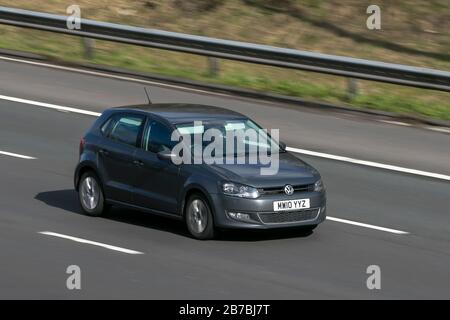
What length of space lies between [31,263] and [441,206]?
6267mm

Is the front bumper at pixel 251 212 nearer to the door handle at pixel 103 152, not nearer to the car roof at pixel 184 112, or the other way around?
the car roof at pixel 184 112

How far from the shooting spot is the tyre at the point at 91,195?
15.9m

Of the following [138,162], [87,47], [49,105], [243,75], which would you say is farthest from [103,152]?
[87,47]

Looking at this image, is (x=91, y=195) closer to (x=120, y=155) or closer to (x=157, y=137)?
(x=120, y=155)

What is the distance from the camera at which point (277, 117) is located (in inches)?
866

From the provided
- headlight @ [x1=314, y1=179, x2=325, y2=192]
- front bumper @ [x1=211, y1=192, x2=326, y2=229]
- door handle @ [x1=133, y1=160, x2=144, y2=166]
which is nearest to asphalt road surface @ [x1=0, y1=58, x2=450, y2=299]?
front bumper @ [x1=211, y1=192, x2=326, y2=229]

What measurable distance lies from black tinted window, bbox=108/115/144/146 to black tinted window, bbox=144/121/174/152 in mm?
225

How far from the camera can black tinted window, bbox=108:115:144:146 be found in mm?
15664

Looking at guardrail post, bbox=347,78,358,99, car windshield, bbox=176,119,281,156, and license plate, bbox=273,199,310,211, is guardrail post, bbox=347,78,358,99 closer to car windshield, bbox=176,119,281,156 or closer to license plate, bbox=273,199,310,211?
car windshield, bbox=176,119,281,156

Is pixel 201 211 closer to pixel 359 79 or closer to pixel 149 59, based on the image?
pixel 359 79

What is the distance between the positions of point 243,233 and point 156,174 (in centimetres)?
130

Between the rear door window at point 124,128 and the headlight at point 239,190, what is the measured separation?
1849mm

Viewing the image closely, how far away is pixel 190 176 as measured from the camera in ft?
47.8

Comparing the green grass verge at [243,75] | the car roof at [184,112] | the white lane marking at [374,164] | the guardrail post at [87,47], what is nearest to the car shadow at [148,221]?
the car roof at [184,112]
